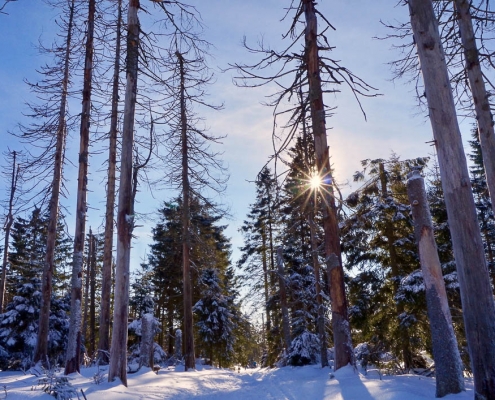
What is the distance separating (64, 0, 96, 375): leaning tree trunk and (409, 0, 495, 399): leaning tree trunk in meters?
9.76

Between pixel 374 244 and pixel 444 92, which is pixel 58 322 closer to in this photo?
pixel 374 244

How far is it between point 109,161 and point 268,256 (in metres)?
16.1

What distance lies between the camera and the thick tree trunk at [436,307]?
A: 17.9 feet

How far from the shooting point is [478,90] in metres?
9.23

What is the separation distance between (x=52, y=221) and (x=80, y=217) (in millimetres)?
3327

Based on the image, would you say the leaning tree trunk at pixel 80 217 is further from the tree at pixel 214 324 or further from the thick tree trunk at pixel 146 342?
the tree at pixel 214 324

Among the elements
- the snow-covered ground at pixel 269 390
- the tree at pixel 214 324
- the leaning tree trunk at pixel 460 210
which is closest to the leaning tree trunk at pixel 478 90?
the leaning tree trunk at pixel 460 210

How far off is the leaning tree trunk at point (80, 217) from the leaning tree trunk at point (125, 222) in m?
3.06

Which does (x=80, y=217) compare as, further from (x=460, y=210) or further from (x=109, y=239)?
(x=460, y=210)

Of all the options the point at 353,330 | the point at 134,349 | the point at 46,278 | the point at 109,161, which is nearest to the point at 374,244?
the point at 353,330

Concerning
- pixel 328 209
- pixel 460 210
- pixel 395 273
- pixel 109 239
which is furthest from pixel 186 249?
pixel 460 210

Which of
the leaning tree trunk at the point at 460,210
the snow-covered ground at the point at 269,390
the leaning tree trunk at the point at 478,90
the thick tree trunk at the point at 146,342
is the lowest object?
the snow-covered ground at the point at 269,390

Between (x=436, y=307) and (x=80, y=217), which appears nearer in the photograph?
(x=436, y=307)

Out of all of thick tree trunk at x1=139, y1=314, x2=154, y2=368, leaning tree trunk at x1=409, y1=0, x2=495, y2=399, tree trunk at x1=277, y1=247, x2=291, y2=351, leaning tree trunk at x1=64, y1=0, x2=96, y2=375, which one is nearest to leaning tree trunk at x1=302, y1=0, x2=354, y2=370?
leaning tree trunk at x1=409, y1=0, x2=495, y2=399
